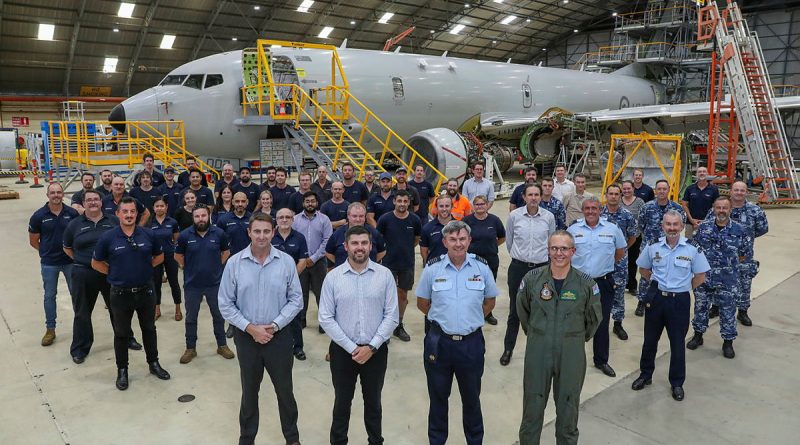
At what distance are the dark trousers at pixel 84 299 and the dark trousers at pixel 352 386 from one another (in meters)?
2.90

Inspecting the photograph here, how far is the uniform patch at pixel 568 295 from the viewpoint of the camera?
3635 millimetres

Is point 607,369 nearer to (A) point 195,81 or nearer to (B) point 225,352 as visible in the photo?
(B) point 225,352

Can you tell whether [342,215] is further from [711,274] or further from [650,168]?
[650,168]

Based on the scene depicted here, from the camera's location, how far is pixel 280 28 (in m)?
28.0

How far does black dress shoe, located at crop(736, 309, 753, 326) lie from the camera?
667 centimetres

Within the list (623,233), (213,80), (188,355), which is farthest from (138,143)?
(623,233)

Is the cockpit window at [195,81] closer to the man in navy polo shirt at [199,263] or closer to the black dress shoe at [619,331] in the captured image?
the man in navy polo shirt at [199,263]

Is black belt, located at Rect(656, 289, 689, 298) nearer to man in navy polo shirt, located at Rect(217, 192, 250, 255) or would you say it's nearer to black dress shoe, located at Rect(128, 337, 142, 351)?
man in navy polo shirt, located at Rect(217, 192, 250, 255)

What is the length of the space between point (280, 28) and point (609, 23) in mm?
24290

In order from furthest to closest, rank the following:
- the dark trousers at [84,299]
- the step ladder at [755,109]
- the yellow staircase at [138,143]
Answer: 1. the step ladder at [755,109]
2. the yellow staircase at [138,143]
3. the dark trousers at [84,299]

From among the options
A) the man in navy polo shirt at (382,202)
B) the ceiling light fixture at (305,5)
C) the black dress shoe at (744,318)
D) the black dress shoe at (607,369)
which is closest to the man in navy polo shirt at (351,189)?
the man in navy polo shirt at (382,202)

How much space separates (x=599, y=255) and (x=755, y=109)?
488 inches

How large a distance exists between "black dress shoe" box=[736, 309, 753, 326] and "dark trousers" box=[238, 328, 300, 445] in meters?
5.60

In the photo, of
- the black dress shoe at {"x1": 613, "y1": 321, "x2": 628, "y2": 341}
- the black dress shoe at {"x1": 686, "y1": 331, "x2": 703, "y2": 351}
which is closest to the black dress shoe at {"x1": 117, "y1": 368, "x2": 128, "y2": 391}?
the black dress shoe at {"x1": 613, "y1": 321, "x2": 628, "y2": 341}
